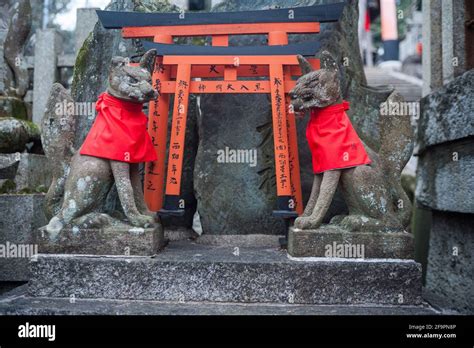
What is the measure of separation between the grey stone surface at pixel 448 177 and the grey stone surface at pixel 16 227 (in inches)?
180

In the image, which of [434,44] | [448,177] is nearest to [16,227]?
[448,177]

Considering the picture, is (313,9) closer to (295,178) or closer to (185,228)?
(295,178)

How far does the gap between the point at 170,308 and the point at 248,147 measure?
1956 millimetres

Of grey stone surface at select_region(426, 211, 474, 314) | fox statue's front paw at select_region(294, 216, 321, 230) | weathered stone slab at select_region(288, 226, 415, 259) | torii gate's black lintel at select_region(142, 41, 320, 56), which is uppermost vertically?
torii gate's black lintel at select_region(142, 41, 320, 56)

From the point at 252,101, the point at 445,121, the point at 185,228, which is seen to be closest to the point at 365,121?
the point at 445,121

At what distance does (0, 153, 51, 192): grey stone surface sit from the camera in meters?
4.66

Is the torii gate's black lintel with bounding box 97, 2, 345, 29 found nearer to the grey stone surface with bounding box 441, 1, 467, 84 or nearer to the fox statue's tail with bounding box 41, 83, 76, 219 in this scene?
the fox statue's tail with bounding box 41, 83, 76, 219

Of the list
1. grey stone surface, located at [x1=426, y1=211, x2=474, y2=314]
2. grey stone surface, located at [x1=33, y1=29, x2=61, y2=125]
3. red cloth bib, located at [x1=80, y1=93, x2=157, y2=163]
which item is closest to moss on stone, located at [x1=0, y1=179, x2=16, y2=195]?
red cloth bib, located at [x1=80, y1=93, x2=157, y2=163]

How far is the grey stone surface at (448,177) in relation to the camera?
4113mm

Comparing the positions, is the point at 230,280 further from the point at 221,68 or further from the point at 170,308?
the point at 221,68

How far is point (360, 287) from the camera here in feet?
10.2

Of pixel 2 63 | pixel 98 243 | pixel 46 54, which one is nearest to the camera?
pixel 98 243

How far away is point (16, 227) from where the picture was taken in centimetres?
460

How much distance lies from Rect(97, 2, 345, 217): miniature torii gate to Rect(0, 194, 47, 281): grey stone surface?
1.72 meters
